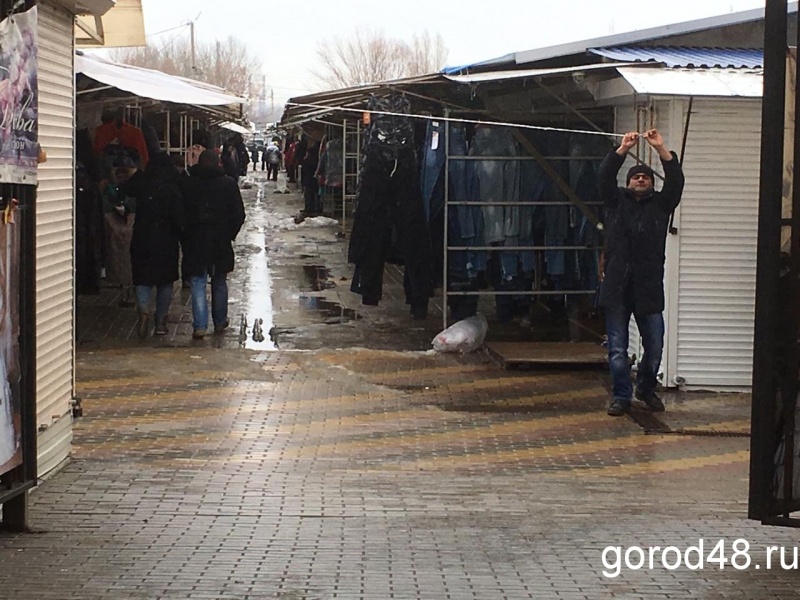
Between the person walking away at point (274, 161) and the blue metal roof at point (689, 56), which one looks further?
the person walking away at point (274, 161)

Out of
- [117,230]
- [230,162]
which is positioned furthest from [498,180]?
[230,162]

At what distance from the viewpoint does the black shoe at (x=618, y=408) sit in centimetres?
952

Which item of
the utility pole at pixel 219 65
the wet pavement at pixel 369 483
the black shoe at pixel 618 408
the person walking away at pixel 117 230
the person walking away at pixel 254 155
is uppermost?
the utility pole at pixel 219 65

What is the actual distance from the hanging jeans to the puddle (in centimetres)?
451

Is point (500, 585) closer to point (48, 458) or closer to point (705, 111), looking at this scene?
point (48, 458)

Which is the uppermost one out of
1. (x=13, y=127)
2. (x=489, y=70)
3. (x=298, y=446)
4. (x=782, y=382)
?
(x=489, y=70)

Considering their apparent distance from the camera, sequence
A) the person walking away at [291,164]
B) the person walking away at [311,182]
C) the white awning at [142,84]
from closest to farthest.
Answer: the white awning at [142,84] < the person walking away at [311,182] < the person walking away at [291,164]

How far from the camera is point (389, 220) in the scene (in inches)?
494

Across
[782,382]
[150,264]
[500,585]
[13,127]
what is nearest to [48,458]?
[13,127]

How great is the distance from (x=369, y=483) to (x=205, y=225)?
238 inches

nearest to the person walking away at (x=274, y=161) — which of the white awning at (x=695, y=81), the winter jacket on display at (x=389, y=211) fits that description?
the winter jacket on display at (x=389, y=211)

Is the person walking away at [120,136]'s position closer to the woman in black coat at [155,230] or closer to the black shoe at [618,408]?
the woman in black coat at [155,230]

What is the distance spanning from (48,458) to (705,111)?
5.92 m

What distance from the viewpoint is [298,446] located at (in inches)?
331
